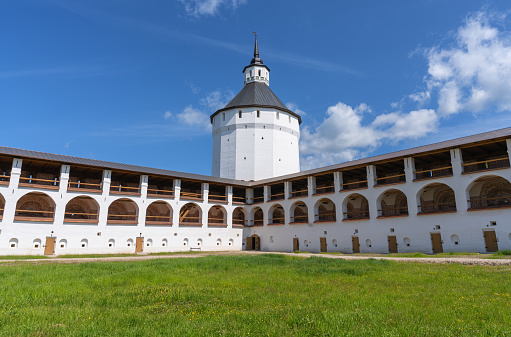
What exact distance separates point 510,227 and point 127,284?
21.4 metres

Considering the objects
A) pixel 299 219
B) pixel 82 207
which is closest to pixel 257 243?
pixel 299 219

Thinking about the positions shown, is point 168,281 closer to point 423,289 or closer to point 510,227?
point 423,289

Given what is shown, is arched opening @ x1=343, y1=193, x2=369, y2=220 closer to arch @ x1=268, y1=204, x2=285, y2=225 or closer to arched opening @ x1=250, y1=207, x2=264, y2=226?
arch @ x1=268, y1=204, x2=285, y2=225

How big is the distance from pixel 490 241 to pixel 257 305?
1996cm

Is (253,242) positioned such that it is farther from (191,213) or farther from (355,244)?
(355,244)

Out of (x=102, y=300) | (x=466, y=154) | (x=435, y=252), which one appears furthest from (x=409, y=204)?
(x=102, y=300)

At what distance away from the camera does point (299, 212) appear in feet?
118

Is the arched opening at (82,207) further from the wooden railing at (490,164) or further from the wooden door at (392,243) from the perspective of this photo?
the wooden railing at (490,164)

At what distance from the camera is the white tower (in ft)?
141

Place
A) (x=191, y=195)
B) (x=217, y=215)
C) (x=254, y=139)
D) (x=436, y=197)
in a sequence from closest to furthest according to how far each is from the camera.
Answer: (x=436, y=197) < (x=191, y=195) < (x=217, y=215) < (x=254, y=139)

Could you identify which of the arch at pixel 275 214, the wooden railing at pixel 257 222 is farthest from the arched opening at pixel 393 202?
the wooden railing at pixel 257 222

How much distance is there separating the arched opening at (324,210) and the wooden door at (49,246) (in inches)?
846

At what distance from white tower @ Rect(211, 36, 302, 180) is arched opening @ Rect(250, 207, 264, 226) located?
17.9 ft

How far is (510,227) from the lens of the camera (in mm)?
19969
